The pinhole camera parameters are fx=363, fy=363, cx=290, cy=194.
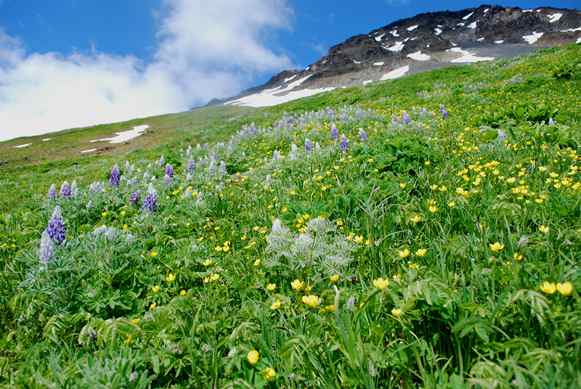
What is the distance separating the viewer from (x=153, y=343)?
7.61 feet

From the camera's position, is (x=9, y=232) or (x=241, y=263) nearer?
(x=241, y=263)

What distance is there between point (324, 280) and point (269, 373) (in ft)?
3.74

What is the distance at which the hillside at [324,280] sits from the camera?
73.9 inches

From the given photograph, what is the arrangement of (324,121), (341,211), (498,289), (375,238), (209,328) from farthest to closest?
(324,121), (341,211), (375,238), (209,328), (498,289)

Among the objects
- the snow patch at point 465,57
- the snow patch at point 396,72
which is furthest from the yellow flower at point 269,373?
the snow patch at point 465,57

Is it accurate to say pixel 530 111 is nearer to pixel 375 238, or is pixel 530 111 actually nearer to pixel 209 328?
pixel 375 238

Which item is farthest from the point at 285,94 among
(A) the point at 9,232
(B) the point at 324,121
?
(A) the point at 9,232

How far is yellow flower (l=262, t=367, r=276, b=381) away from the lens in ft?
6.29

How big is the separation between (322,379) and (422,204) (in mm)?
2603

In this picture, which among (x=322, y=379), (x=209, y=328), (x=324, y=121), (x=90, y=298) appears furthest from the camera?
(x=324, y=121)

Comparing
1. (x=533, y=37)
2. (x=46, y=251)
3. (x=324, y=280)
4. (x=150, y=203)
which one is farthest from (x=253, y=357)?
(x=533, y=37)

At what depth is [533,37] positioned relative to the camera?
328 feet

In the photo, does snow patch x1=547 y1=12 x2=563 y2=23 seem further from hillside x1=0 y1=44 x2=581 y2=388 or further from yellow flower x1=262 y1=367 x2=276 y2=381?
yellow flower x1=262 y1=367 x2=276 y2=381

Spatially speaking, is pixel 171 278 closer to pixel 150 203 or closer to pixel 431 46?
pixel 150 203
